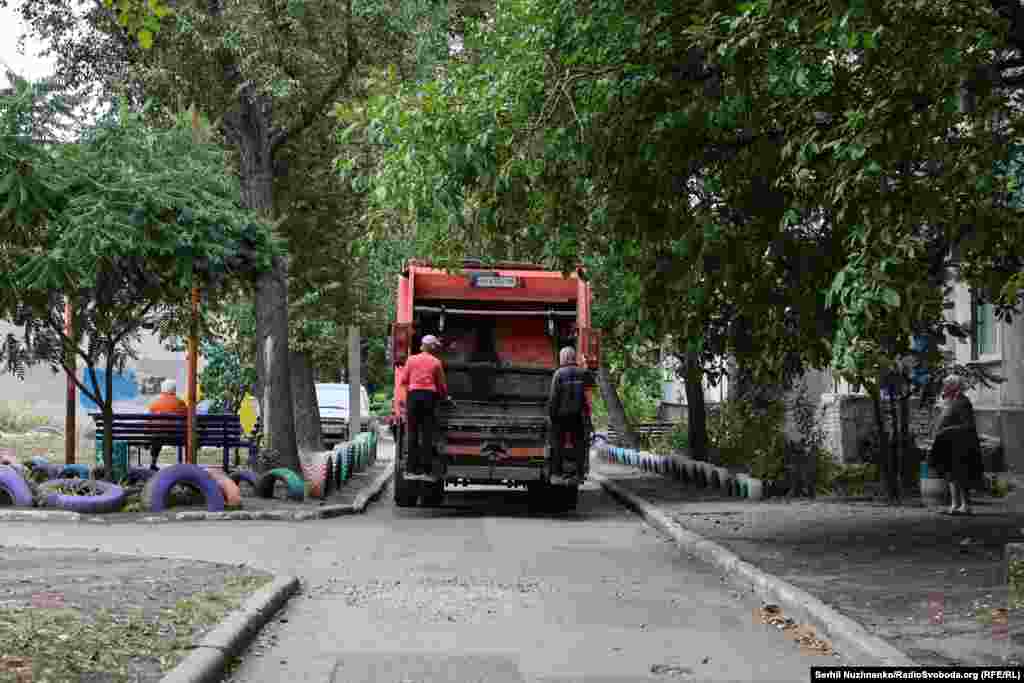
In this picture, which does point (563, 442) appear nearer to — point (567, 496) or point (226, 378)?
point (567, 496)

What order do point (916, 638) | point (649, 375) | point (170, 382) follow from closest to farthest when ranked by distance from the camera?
1. point (916, 638)
2. point (170, 382)
3. point (649, 375)

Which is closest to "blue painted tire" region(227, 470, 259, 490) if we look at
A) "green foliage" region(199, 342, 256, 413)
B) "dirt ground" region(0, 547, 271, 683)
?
"dirt ground" region(0, 547, 271, 683)

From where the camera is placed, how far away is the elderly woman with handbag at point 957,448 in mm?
17156

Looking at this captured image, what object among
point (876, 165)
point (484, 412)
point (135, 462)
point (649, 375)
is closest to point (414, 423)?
point (484, 412)

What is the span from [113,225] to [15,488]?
3608 mm

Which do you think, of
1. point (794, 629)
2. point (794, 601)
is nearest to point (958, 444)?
point (794, 601)

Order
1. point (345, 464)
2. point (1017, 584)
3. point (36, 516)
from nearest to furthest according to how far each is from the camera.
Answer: point (1017, 584) → point (36, 516) → point (345, 464)

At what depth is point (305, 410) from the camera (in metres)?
30.4

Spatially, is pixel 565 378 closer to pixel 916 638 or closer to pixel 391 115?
pixel 391 115

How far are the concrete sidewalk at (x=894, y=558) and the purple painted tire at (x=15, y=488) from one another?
782cm

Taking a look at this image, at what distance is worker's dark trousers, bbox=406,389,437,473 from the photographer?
19125 millimetres

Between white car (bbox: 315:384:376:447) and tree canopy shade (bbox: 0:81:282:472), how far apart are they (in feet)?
60.7

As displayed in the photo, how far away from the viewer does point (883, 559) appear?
497 inches

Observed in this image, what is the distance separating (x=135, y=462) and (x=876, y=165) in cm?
2391
